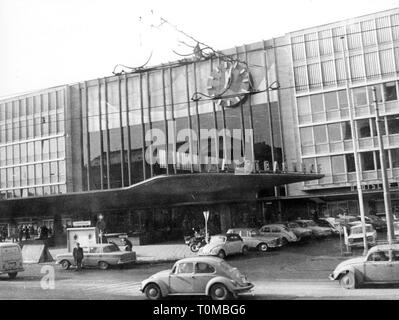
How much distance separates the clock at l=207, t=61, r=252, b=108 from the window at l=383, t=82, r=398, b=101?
15.8 feet

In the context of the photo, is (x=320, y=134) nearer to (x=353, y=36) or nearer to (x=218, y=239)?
(x=353, y=36)

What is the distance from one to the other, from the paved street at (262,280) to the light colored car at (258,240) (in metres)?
0.36

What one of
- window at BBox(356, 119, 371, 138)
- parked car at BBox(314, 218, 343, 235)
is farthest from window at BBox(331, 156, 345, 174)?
parked car at BBox(314, 218, 343, 235)

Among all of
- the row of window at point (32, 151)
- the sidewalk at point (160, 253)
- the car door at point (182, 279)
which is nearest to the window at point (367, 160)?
the sidewalk at point (160, 253)

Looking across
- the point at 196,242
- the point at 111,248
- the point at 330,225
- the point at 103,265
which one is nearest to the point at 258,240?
the point at 196,242

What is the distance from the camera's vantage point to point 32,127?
57.9ft

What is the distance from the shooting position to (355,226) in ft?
44.9

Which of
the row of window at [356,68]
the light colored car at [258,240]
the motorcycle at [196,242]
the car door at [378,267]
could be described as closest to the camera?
the car door at [378,267]

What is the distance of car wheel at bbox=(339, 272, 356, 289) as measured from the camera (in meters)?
9.67

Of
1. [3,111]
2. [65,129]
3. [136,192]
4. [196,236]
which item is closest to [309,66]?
[196,236]

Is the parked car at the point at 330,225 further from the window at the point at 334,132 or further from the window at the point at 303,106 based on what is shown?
the window at the point at 303,106

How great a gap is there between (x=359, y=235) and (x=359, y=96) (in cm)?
455

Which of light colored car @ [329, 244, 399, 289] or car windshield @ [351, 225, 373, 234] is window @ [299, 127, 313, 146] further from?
light colored car @ [329, 244, 399, 289]

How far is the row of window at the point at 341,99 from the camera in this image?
560 inches
